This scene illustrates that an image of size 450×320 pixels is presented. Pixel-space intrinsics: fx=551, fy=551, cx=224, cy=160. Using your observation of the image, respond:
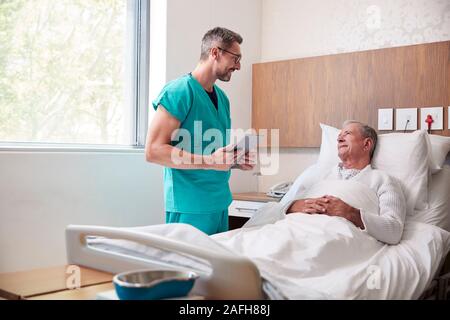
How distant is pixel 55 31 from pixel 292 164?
64.8 inches

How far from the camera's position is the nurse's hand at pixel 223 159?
2.14 meters

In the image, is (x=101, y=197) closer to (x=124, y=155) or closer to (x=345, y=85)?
(x=124, y=155)

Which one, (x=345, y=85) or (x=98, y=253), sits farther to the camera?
(x=345, y=85)

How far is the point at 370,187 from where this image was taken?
2.47 meters

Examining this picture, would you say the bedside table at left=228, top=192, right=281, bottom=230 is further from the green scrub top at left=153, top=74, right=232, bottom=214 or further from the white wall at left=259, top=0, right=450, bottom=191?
the green scrub top at left=153, top=74, right=232, bottom=214

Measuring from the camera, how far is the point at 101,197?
9.05 feet

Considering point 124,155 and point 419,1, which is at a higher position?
point 419,1

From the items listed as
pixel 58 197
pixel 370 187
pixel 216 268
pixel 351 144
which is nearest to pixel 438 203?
pixel 370 187

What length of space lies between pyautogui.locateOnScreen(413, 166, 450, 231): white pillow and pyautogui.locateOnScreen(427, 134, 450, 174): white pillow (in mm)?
43

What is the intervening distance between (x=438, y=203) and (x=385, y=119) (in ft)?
2.10

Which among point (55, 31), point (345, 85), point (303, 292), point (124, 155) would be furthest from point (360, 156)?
point (55, 31)

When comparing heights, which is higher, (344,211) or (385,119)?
(385,119)

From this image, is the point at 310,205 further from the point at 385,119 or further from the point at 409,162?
the point at 385,119

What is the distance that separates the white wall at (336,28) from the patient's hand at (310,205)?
3.52 feet
